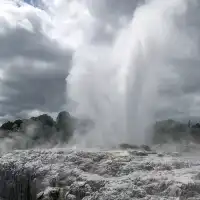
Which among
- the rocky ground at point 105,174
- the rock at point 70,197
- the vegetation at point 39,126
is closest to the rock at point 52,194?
the rocky ground at point 105,174

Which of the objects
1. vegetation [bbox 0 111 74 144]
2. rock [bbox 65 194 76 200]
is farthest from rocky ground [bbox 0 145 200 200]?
vegetation [bbox 0 111 74 144]

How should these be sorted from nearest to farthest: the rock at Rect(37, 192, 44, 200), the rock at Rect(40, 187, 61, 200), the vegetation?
the rock at Rect(40, 187, 61, 200), the rock at Rect(37, 192, 44, 200), the vegetation

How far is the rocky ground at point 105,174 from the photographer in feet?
63.9

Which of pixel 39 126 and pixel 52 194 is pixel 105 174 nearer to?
pixel 52 194

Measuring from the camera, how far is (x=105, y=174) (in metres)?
22.5

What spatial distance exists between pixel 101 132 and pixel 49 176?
1646 cm

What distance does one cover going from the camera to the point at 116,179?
2114 centimetres

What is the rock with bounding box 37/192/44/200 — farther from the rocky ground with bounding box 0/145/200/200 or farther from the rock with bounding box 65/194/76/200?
the rock with bounding box 65/194/76/200

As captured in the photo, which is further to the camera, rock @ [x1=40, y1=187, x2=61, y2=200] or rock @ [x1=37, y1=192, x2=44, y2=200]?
rock @ [x1=37, y1=192, x2=44, y2=200]

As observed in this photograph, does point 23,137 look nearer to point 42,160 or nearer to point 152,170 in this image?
point 42,160

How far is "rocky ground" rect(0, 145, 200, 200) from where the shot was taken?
1948 centimetres

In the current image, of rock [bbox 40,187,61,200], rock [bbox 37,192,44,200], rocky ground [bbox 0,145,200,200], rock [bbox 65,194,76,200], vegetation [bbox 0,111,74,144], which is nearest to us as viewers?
rocky ground [bbox 0,145,200,200]

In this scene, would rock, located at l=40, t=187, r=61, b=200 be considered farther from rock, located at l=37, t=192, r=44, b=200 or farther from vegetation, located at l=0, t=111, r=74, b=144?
vegetation, located at l=0, t=111, r=74, b=144

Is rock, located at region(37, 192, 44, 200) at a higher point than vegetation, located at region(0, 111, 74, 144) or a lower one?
lower
